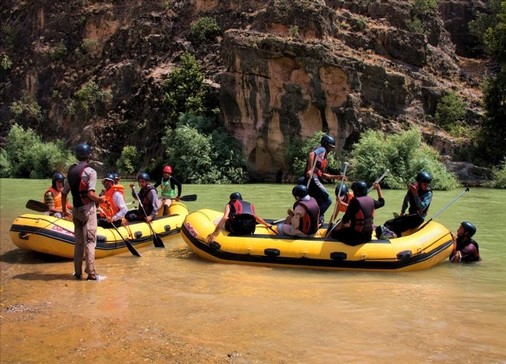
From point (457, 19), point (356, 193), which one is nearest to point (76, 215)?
point (356, 193)

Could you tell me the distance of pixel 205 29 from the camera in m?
35.0

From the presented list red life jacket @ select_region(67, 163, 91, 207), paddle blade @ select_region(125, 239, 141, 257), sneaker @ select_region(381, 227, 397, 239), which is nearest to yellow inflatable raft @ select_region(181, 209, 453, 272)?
sneaker @ select_region(381, 227, 397, 239)

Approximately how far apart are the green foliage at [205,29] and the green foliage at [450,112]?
15.1m

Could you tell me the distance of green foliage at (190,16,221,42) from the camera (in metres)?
35.0

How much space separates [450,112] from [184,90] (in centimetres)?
1498

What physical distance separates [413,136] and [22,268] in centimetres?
1992

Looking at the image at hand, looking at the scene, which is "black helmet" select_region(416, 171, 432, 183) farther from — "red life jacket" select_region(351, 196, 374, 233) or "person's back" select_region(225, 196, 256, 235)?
"person's back" select_region(225, 196, 256, 235)

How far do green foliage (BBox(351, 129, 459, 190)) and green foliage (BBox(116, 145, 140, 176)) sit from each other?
13.6m

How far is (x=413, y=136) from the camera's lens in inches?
958

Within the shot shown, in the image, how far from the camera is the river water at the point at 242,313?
460 centimetres

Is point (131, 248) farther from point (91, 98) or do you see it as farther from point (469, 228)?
point (91, 98)

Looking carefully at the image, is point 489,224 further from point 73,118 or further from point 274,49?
point 73,118

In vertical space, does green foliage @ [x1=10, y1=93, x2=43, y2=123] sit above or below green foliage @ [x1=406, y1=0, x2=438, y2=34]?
below

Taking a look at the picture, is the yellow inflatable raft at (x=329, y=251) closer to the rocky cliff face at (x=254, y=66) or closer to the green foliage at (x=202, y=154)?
the green foliage at (x=202, y=154)
